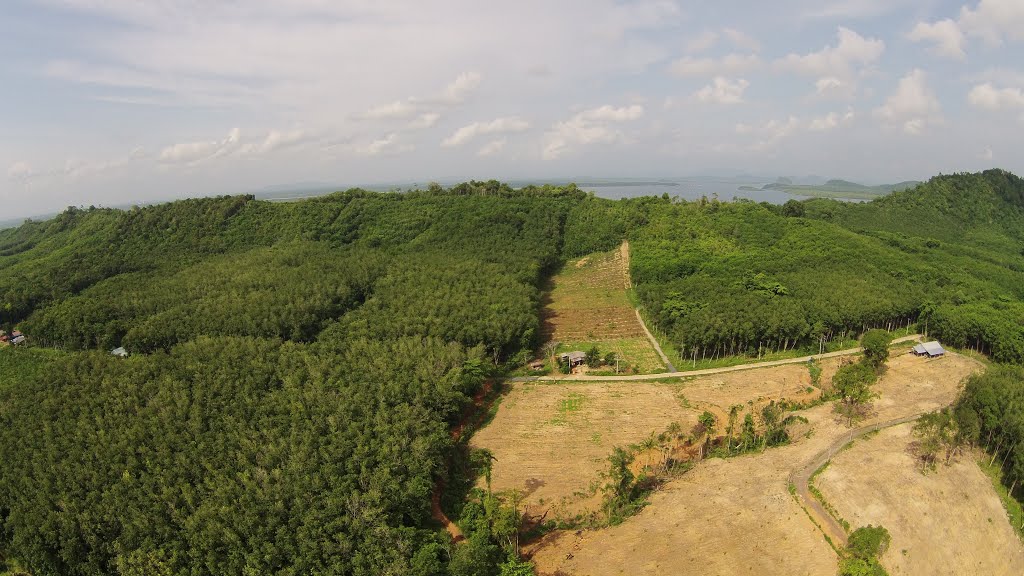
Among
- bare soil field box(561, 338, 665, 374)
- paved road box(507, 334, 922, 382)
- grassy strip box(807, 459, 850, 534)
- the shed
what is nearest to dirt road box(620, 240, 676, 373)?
bare soil field box(561, 338, 665, 374)

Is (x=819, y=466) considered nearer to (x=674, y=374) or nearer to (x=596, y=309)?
(x=674, y=374)

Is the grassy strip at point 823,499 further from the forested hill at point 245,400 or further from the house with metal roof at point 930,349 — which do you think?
the house with metal roof at point 930,349

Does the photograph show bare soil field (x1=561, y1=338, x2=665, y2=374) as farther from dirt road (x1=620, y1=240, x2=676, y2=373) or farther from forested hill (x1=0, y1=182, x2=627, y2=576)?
forested hill (x1=0, y1=182, x2=627, y2=576)

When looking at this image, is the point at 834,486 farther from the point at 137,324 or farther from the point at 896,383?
the point at 137,324

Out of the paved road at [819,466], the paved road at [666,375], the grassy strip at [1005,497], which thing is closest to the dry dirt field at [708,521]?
the paved road at [819,466]

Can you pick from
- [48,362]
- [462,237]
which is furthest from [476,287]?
[48,362]

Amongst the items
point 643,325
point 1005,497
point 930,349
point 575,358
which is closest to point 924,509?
point 1005,497
